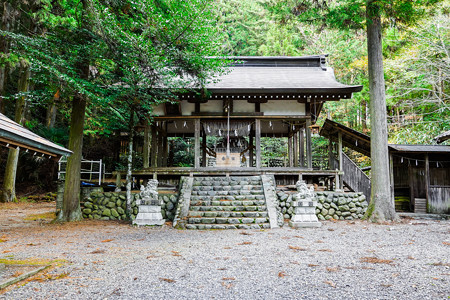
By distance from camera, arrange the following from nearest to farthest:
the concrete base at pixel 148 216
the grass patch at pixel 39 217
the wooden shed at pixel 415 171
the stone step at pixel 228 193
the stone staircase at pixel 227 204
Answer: the stone staircase at pixel 227 204 → the concrete base at pixel 148 216 → the grass patch at pixel 39 217 → the stone step at pixel 228 193 → the wooden shed at pixel 415 171

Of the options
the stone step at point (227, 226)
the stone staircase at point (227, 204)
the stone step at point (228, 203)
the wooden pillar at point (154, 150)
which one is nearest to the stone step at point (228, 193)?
the stone staircase at point (227, 204)

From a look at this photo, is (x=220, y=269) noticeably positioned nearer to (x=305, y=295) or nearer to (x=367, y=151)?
(x=305, y=295)

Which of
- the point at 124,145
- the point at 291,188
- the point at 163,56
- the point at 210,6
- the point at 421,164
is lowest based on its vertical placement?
the point at 291,188

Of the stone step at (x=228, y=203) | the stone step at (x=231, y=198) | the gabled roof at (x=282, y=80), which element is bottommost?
the stone step at (x=228, y=203)

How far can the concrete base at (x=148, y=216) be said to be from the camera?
749 cm

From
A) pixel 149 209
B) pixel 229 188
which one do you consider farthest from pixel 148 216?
pixel 229 188

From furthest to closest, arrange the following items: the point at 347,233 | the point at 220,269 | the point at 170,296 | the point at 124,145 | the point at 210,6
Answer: the point at 124,145, the point at 210,6, the point at 347,233, the point at 220,269, the point at 170,296

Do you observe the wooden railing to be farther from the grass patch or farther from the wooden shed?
the grass patch

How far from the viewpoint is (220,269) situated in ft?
11.7

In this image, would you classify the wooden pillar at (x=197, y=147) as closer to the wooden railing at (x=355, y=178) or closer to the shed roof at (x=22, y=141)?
the wooden railing at (x=355, y=178)

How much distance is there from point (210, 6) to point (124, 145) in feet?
37.2

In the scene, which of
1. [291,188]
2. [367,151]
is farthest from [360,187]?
[291,188]

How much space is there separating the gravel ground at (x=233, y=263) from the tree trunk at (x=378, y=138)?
142 cm

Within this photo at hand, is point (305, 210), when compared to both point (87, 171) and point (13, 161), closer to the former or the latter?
point (87, 171)
